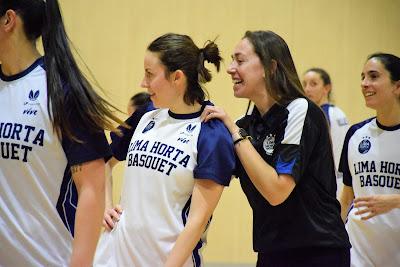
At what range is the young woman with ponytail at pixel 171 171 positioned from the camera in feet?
7.94

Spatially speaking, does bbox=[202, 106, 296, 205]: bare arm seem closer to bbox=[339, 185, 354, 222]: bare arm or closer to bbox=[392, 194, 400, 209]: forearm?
bbox=[392, 194, 400, 209]: forearm

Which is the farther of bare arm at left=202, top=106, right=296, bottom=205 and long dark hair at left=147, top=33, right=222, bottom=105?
long dark hair at left=147, top=33, right=222, bottom=105

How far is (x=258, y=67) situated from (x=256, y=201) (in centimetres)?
55

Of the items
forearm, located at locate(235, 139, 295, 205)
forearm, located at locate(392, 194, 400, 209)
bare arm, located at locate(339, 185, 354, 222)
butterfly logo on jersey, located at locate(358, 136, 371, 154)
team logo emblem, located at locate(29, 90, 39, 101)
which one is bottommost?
bare arm, located at locate(339, 185, 354, 222)

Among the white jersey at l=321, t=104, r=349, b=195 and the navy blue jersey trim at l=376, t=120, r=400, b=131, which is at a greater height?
the navy blue jersey trim at l=376, t=120, r=400, b=131

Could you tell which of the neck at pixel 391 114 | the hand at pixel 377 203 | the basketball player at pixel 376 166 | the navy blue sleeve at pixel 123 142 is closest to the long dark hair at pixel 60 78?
the navy blue sleeve at pixel 123 142

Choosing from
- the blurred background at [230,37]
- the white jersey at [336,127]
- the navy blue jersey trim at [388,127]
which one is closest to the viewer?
the navy blue jersey trim at [388,127]

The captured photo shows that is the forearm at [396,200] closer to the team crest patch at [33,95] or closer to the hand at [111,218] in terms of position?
the hand at [111,218]

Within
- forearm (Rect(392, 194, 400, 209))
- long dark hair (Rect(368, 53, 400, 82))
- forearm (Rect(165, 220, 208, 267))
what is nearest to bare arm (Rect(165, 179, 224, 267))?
forearm (Rect(165, 220, 208, 267))

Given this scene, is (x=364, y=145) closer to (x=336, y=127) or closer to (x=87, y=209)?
Result: (x=87, y=209)

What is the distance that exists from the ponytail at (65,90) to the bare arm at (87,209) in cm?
10

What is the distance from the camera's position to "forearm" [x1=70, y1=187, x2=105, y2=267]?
1.75 metres

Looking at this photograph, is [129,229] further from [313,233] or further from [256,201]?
[313,233]

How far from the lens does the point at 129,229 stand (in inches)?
99.1
